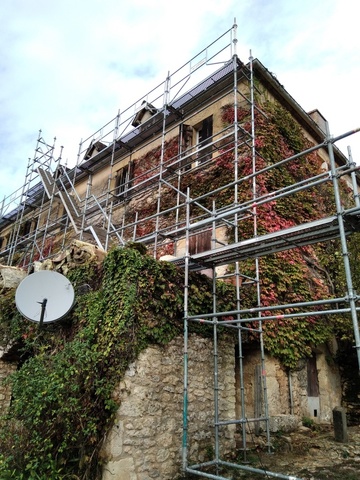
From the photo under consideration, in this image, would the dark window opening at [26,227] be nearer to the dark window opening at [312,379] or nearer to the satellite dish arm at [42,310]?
the satellite dish arm at [42,310]

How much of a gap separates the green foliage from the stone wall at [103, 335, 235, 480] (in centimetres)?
16

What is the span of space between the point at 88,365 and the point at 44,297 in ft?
5.50

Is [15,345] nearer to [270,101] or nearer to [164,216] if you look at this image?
[164,216]

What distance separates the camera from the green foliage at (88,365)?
434 centimetres

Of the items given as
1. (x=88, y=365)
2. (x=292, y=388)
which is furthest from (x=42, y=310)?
(x=292, y=388)

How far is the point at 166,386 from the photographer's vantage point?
5.05 meters

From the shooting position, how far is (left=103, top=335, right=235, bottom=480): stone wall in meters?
4.43

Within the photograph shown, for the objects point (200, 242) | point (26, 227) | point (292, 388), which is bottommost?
point (292, 388)

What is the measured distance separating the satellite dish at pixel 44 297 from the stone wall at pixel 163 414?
1679 mm

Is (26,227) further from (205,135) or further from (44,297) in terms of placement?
(44,297)

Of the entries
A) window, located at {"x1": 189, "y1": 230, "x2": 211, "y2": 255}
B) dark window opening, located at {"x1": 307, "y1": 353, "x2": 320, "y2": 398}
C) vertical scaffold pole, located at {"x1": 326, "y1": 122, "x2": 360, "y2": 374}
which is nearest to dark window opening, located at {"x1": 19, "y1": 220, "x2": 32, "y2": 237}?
window, located at {"x1": 189, "y1": 230, "x2": 211, "y2": 255}

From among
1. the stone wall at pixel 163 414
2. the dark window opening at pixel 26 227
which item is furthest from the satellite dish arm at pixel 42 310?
the dark window opening at pixel 26 227

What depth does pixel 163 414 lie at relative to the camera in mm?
4906

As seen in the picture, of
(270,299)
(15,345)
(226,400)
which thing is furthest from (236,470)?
(15,345)
